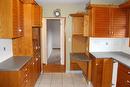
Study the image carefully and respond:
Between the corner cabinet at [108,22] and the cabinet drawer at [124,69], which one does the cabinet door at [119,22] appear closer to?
the corner cabinet at [108,22]

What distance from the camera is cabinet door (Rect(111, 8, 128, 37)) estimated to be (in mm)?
4070

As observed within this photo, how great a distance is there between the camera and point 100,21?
4035mm

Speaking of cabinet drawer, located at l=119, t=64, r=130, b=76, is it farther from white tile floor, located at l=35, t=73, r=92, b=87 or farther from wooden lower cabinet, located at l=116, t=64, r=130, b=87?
white tile floor, located at l=35, t=73, r=92, b=87

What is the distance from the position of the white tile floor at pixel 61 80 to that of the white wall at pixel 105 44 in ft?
3.31

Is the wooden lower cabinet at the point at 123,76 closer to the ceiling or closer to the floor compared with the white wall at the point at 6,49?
closer to the floor

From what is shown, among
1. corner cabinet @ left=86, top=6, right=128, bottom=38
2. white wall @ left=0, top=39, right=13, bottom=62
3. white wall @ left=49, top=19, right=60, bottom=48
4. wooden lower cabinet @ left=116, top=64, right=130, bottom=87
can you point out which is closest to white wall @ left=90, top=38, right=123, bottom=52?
corner cabinet @ left=86, top=6, right=128, bottom=38

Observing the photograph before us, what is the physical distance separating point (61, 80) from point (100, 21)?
6.74 feet

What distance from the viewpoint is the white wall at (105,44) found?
14.7 ft

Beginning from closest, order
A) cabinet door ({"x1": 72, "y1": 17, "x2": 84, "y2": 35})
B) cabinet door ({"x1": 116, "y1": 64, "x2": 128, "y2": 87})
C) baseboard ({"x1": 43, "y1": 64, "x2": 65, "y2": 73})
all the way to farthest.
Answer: cabinet door ({"x1": 116, "y1": 64, "x2": 128, "y2": 87}), cabinet door ({"x1": 72, "y1": 17, "x2": 84, "y2": 35}), baseboard ({"x1": 43, "y1": 64, "x2": 65, "y2": 73})

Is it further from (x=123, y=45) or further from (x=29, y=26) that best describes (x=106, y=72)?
(x=29, y=26)

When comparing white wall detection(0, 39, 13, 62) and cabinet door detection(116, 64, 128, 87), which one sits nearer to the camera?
cabinet door detection(116, 64, 128, 87)


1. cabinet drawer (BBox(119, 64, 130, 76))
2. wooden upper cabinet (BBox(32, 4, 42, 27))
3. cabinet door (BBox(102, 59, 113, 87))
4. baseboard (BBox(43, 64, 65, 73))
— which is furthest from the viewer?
baseboard (BBox(43, 64, 65, 73))

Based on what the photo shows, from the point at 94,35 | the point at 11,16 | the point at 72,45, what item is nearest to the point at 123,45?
the point at 94,35

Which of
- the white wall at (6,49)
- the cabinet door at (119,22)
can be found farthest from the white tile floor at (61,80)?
the cabinet door at (119,22)
